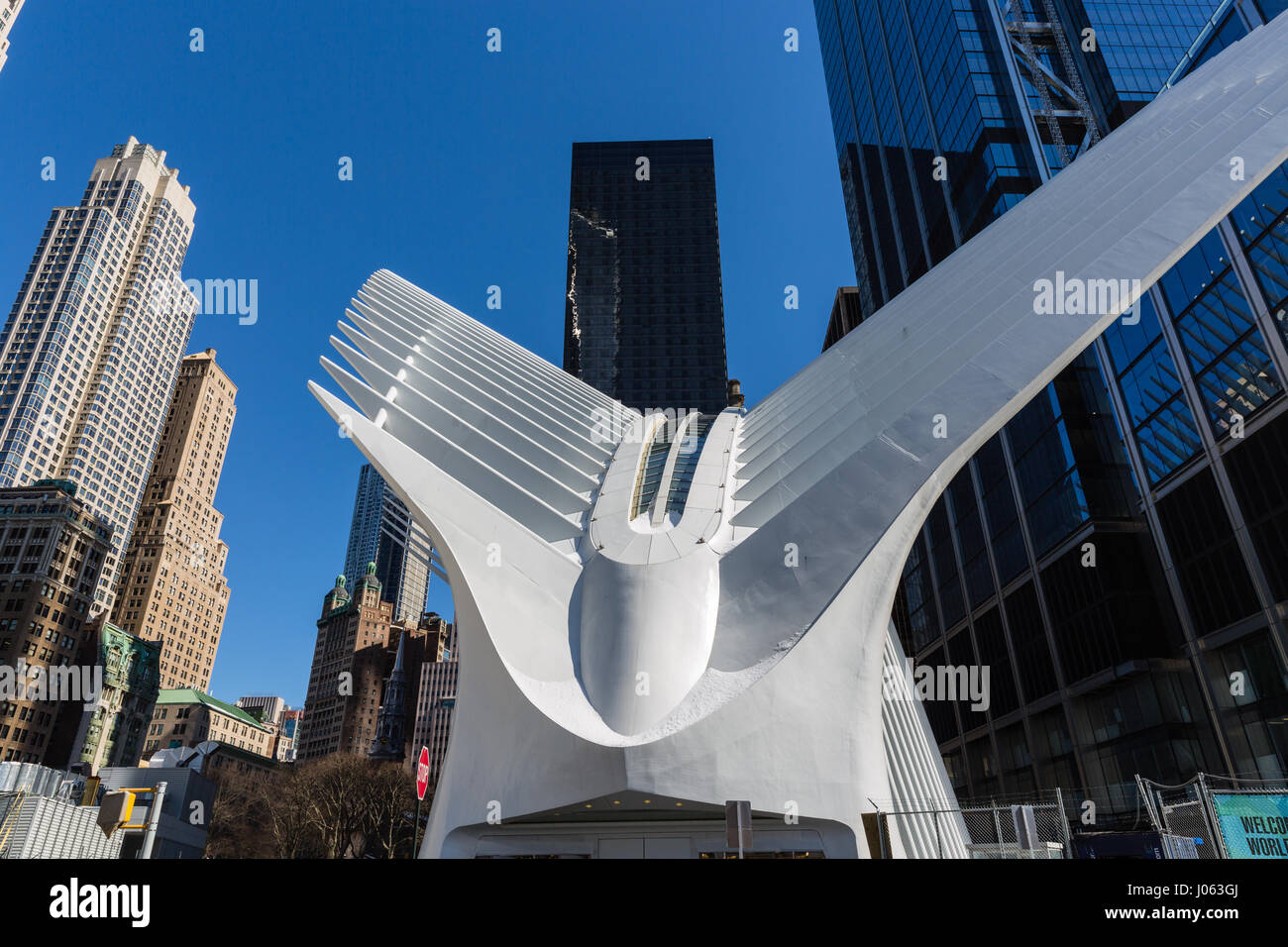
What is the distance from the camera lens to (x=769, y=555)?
17953 mm

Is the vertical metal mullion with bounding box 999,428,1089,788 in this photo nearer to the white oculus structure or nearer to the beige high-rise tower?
the white oculus structure

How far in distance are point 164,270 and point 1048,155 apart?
147 metres

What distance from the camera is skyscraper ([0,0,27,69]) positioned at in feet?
288

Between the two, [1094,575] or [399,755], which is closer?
[1094,575]

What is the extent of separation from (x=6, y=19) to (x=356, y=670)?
114076 mm

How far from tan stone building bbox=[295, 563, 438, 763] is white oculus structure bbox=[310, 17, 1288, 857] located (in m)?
127

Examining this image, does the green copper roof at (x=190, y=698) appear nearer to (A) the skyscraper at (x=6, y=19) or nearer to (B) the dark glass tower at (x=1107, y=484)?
(A) the skyscraper at (x=6, y=19)

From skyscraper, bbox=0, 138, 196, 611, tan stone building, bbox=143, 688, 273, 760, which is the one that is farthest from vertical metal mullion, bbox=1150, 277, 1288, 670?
skyscraper, bbox=0, 138, 196, 611

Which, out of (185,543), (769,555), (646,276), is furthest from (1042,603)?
(185,543)

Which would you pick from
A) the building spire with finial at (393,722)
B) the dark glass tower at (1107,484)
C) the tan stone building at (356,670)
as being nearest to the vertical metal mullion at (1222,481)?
the dark glass tower at (1107,484)

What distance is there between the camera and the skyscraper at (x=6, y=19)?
87656 mm
